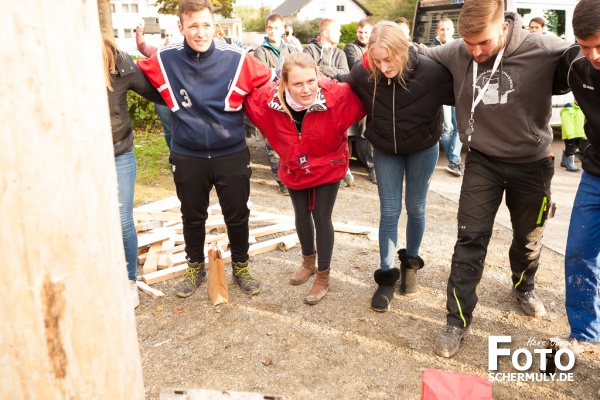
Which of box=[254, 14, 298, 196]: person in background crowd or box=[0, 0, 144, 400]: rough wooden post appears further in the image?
box=[254, 14, 298, 196]: person in background crowd

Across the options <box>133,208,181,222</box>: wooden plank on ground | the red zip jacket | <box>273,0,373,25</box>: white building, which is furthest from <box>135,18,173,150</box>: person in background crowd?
<box>273,0,373,25</box>: white building

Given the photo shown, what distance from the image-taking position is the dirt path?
10.6 ft

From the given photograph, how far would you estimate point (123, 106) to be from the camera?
3.76m

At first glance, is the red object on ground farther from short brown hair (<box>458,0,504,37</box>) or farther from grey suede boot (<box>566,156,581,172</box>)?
→ grey suede boot (<box>566,156,581,172</box>)

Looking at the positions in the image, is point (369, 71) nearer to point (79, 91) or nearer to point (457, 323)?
point (457, 323)

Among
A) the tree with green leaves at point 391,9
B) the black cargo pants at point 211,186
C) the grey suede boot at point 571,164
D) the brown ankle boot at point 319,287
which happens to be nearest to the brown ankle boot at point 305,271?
the brown ankle boot at point 319,287

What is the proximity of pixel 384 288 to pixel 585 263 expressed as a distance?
1.46 meters

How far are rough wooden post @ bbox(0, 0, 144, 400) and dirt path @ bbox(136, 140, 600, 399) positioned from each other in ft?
6.77

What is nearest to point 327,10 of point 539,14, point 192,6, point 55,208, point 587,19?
point 539,14

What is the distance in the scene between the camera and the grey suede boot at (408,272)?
4.22 m

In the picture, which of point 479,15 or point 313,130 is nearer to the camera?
point 479,15

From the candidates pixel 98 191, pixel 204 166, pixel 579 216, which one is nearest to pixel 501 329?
pixel 579 216

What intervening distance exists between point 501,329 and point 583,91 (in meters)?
1.77
